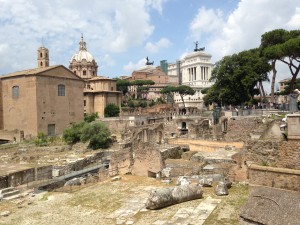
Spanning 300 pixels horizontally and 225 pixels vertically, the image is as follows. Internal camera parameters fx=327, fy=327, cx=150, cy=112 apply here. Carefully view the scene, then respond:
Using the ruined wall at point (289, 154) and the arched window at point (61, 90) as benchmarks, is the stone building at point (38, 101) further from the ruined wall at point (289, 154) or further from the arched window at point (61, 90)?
the ruined wall at point (289, 154)

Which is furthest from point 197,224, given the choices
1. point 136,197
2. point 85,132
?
point 85,132

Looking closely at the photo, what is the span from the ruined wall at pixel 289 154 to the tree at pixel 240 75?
22.1 metres

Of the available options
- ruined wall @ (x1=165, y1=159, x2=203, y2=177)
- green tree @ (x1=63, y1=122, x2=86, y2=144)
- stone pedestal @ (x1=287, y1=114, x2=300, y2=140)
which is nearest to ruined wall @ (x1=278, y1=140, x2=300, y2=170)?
stone pedestal @ (x1=287, y1=114, x2=300, y2=140)

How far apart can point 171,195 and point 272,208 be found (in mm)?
3251

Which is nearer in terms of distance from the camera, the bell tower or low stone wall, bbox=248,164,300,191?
low stone wall, bbox=248,164,300,191

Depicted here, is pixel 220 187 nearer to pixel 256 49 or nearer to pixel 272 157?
pixel 272 157

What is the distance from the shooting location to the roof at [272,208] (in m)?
7.13

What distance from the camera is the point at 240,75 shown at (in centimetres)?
3297

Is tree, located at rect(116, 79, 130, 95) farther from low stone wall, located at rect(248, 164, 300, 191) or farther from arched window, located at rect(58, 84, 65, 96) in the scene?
low stone wall, located at rect(248, 164, 300, 191)

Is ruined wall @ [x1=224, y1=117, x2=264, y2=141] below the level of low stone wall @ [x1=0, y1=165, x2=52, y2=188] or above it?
above

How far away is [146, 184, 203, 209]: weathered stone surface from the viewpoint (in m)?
9.75

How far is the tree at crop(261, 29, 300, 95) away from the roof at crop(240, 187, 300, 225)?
Result: 2240cm

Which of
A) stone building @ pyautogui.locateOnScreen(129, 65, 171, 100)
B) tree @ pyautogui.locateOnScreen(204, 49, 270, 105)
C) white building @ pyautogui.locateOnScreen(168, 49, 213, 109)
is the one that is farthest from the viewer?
white building @ pyautogui.locateOnScreen(168, 49, 213, 109)

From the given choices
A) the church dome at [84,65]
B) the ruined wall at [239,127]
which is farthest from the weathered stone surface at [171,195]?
the church dome at [84,65]
